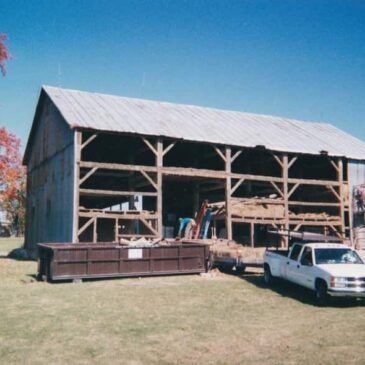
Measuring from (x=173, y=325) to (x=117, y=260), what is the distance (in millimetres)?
7953

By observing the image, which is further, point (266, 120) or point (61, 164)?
point (266, 120)

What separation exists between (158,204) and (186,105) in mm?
12370

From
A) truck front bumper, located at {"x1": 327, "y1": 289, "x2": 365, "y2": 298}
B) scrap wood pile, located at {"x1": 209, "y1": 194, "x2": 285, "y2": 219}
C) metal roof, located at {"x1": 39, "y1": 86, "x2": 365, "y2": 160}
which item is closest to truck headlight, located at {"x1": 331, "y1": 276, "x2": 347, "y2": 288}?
truck front bumper, located at {"x1": 327, "y1": 289, "x2": 365, "y2": 298}

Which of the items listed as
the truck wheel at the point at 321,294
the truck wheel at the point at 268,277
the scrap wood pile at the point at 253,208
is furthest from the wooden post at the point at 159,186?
the truck wheel at the point at 321,294

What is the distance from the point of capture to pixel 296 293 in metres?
15.1

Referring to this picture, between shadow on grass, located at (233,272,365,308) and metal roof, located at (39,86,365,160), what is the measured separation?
10.6 meters

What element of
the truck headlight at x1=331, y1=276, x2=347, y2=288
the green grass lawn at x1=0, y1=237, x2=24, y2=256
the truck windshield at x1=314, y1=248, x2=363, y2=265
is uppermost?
the truck windshield at x1=314, y1=248, x2=363, y2=265

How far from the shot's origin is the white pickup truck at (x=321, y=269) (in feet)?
41.5

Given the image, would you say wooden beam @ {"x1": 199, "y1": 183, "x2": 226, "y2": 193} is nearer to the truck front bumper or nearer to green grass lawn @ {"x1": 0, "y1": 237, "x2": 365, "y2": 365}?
green grass lawn @ {"x1": 0, "y1": 237, "x2": 365, "y2": 365}

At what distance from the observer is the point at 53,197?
2798 centimetres

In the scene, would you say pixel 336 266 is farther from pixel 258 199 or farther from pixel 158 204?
pixel 258 199

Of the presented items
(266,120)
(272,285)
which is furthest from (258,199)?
(272,285)

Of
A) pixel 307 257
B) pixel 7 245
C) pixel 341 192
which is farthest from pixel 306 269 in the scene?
pixel 7 245

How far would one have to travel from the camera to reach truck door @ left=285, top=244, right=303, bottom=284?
14.9 meters
